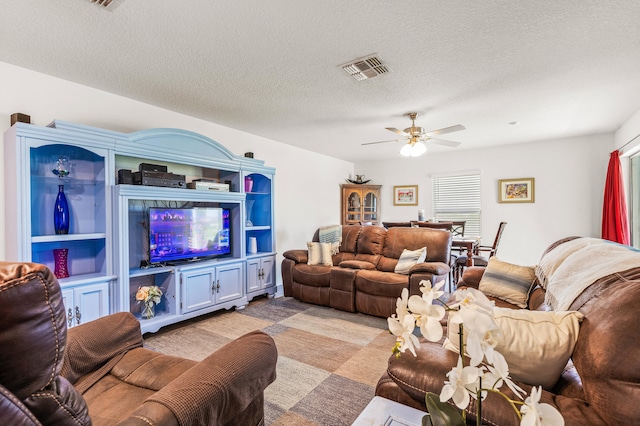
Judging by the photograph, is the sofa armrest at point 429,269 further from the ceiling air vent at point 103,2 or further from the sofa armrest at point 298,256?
the ceiling air vent at point 103,2

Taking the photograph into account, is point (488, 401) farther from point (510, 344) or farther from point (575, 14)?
point (575, 14)

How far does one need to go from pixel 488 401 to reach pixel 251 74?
286cm

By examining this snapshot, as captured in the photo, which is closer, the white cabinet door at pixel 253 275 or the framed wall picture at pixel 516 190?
the white cabinet door at pixel 253 275

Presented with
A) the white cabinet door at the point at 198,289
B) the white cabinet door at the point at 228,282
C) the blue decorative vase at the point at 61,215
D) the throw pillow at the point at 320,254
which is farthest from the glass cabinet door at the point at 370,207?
the blue decorative vase at the point at 61,215

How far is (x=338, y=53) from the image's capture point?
8.06 ft

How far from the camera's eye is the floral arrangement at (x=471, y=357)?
1.94 feet

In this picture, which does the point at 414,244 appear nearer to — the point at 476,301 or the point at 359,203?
the point at 359,203

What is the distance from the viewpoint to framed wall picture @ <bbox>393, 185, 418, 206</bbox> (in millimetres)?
6953

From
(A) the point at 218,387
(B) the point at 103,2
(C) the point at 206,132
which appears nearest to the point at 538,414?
(A) the point at 218,387

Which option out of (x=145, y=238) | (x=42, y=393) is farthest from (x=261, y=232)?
(x=42, y=393)

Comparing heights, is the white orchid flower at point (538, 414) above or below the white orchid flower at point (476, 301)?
below

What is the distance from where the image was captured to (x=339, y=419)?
1919mm

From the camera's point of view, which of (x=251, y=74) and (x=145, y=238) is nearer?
(x=251, y=74)

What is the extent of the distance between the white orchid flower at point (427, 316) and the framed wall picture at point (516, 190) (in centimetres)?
614
